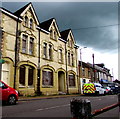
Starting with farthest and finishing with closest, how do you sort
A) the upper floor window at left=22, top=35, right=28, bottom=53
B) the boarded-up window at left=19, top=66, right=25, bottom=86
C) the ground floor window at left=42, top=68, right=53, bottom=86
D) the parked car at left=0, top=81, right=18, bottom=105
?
the ground floor window at left=42, top=68, right=53, bottom=86, the upper floor window at left=22, top=35, right=28, bottom=53, the boarded-up window at left=19, top=66, right=25, bottom=86, the parked car at left=0, top=81, right=18, bottom=105

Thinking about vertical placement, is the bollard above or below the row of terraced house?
below

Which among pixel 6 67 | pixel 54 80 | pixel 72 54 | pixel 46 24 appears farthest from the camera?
pixel 72 54

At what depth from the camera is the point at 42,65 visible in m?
22.5

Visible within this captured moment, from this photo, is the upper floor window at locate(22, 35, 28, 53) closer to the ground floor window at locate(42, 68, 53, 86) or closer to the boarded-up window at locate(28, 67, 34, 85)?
the boarded-up window at locate(28, 67, 34, 85)

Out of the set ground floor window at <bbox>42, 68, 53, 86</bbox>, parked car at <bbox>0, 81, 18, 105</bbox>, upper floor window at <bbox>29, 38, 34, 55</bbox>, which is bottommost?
parked car at <bbox>0, 81, 18, 105</bbox>

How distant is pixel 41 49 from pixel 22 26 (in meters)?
4.43

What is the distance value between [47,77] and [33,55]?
4259 mm

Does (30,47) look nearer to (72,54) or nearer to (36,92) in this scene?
(36,92)

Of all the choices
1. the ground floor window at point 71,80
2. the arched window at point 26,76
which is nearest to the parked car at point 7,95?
the arched window at point 26,76

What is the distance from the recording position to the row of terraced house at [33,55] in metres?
18.0

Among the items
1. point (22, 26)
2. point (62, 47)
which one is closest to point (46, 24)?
point (62, 47)

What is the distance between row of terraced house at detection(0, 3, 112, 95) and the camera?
59.2 feet

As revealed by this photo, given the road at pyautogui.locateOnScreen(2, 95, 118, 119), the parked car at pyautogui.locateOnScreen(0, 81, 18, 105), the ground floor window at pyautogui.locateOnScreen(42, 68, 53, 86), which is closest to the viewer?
the road at pyautogui.locateOnScreen(2, 95, 118, 119)

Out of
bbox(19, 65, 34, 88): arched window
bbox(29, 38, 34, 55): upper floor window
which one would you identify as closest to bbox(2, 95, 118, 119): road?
bbox(19, 65, 34, 88): arched window
